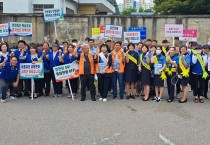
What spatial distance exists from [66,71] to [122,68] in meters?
1.85

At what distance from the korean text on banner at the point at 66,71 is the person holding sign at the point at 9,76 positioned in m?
1.26

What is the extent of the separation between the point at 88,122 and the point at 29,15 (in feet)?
46.2

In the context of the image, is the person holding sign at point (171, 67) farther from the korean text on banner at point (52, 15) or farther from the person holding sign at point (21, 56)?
the korean text on banner at point (52, 15)

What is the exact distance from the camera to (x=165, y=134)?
634 cm

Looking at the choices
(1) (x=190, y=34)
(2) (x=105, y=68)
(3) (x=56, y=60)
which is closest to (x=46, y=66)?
(3) (x=56, y=60)

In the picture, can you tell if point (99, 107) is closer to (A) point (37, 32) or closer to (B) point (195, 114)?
(B) point (195, 114)

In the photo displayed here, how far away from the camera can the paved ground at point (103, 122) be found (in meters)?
5.99

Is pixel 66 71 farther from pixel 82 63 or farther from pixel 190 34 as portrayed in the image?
pixel 190 34

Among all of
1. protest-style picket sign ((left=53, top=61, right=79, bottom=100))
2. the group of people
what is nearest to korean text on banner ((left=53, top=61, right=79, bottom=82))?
protest-style picket sign ((left=53, top=61, right=79, bottom=100))

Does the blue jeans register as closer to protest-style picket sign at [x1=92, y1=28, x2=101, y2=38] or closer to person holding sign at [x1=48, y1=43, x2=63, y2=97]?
person holding sign at [x1=48, y1=43, x2=63, y2=97]

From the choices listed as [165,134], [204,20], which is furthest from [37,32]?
[165,134]

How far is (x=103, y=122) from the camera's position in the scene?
23.6 ft

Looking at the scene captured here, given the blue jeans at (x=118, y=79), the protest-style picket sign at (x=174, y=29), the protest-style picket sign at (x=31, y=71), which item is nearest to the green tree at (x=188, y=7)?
the protest-style picket sign at (x=174, y=29)

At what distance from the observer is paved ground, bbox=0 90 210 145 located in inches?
236
